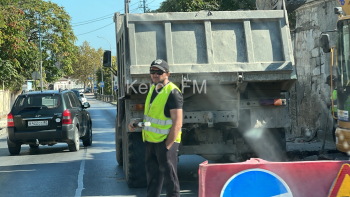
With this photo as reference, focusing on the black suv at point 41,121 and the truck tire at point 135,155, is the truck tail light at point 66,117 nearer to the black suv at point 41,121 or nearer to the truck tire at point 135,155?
the black suv at point 41,121

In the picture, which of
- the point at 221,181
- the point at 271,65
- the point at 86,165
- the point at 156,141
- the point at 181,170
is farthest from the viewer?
the point at 86,165

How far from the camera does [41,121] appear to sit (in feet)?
39.0

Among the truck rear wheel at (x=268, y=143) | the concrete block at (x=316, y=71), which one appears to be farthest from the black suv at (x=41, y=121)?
the concrete block at (x=316, y=71)

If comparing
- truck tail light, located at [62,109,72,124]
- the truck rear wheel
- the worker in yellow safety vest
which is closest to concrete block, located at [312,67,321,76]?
the truck rear wheel

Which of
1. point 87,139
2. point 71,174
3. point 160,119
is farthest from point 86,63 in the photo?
point 160,119

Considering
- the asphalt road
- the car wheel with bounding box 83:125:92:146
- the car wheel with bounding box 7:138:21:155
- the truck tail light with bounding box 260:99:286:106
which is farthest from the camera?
the car wheel with bounding box 83:125:92:146

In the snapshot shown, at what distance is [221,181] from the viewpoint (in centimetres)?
421

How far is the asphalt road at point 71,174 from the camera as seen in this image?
288 inches

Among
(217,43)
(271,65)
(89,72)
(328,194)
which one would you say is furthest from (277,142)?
(89,72)

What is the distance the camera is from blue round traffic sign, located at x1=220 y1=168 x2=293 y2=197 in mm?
4176

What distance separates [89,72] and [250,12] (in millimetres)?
104436

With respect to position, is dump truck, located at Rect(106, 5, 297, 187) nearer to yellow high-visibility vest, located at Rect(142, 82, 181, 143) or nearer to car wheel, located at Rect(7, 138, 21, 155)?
yellow high-visibility vest, located at Rect(142, 82, 181, 143)

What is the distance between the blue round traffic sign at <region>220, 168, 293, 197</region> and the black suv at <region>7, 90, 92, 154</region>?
8.37m

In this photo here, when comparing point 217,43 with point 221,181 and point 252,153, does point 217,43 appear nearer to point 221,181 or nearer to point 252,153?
point 252,153
